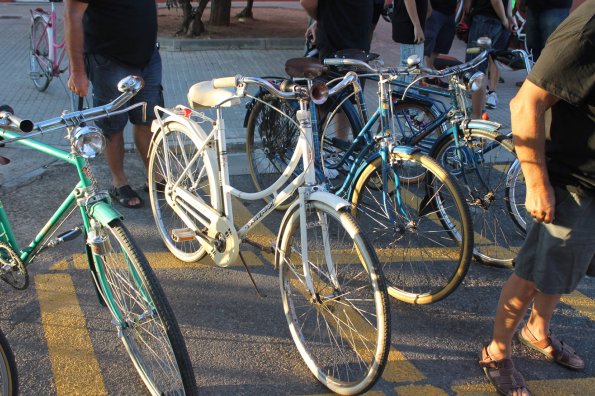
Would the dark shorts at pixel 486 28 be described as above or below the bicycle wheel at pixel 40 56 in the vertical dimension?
above

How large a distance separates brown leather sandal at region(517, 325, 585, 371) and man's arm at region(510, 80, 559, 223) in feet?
3.03

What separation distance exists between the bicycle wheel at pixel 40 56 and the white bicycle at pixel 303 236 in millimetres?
4596

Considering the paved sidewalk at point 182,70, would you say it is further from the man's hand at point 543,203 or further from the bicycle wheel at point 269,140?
the man's hand at point 543,203

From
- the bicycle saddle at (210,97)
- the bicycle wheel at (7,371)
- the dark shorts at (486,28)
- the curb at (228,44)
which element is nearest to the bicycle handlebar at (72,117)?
the bicycle saddle at (210,97)

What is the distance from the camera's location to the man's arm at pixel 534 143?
2148 millimetres

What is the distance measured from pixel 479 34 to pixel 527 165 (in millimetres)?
4660

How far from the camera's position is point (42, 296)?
3338mm

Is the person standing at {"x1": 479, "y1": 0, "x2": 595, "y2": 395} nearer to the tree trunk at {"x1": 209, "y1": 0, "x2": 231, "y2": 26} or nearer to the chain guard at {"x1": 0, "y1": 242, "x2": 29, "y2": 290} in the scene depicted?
the chain guard at {"x1": 0, "y1": 242, "x2": 29, "y2": 290}

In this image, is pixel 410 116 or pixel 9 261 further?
pixel 410 116

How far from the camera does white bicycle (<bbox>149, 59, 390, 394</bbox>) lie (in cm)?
252

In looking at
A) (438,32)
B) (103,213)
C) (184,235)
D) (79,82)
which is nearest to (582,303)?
(184,235)

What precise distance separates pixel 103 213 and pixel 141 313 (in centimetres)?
47

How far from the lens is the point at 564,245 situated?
7.71 feet

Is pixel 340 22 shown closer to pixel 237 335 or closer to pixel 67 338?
pixel 237 335
